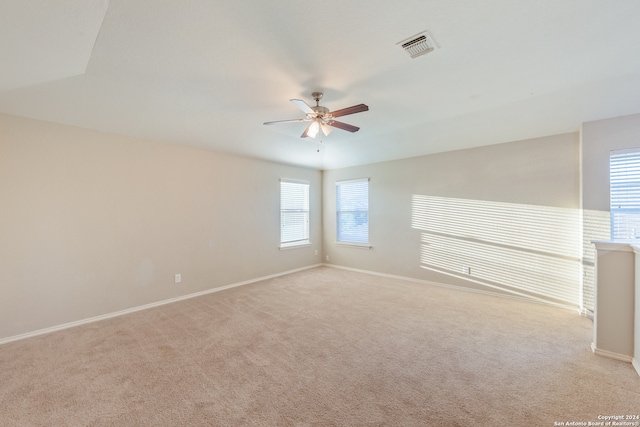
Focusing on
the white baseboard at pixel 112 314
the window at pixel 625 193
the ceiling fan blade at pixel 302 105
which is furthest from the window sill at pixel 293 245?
the window at pixel 625 193

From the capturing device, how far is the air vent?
1.91 metres

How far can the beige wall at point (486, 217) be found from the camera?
350cm

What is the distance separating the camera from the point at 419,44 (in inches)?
78.2

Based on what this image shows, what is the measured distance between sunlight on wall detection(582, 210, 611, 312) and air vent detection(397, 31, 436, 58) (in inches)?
122

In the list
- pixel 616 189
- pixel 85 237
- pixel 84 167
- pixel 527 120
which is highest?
pixel 527 120

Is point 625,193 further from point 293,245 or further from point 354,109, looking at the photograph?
point 293,245

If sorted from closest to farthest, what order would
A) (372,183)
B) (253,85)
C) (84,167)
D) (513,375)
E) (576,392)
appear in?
(576,392), (513,375), (253,85), (84,167), (372,183)

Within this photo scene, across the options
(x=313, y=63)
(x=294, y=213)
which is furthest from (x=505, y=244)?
(x=294, y=213)

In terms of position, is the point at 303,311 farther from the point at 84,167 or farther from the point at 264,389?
the point at 84,167

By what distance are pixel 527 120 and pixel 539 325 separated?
102 inches

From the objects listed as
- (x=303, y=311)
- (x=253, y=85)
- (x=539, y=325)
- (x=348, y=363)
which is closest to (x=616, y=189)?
(x=539, y=325)

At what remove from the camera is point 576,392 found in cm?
185

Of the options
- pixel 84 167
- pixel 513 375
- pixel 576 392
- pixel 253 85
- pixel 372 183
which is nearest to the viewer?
pixel 576 392

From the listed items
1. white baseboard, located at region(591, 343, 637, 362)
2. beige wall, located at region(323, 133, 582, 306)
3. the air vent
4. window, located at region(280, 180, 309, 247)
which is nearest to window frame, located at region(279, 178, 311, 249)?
window, located at region(280, 180, 309, 247)
